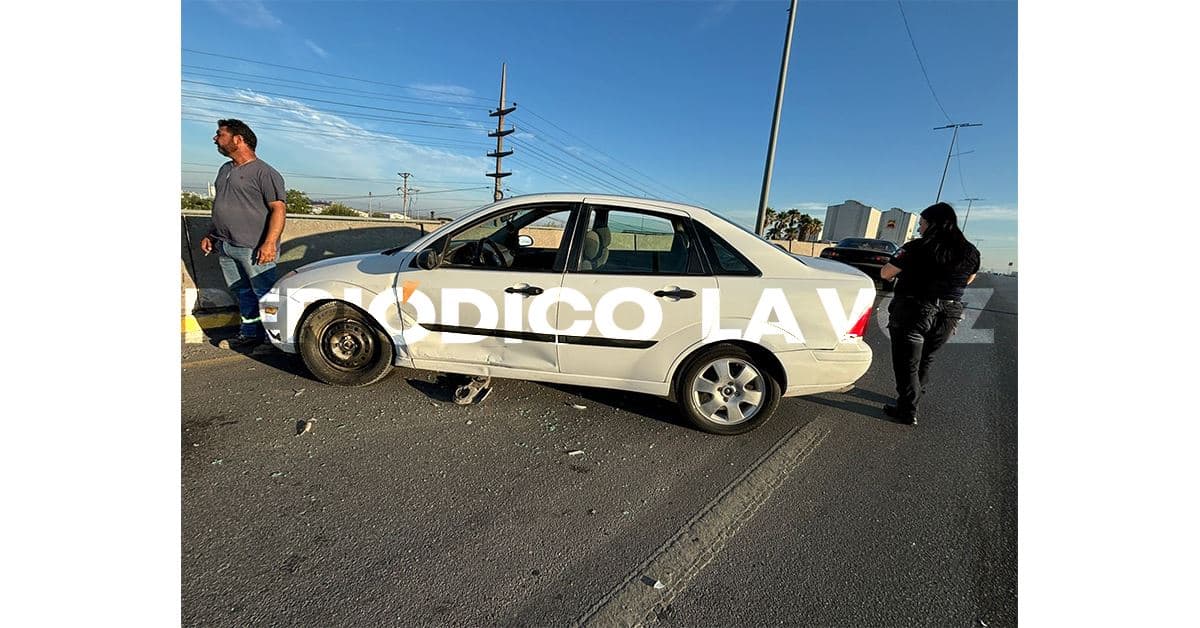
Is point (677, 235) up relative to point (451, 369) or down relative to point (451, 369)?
up

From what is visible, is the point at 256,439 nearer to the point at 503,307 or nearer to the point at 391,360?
the point at 391,360

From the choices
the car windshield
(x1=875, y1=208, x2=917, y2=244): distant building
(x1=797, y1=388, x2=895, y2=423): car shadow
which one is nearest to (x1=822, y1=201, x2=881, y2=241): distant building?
(x1=875, y1=208, x2=917, y2=244): distant building

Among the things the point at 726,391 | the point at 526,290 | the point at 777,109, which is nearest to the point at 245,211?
the point at 526,290

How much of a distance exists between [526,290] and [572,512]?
1.42m

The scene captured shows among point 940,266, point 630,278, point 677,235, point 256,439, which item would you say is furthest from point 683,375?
point 256,439

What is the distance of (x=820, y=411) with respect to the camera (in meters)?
3.44

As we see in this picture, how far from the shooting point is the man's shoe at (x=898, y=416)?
130 inches

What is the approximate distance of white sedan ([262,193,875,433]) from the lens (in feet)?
9.14

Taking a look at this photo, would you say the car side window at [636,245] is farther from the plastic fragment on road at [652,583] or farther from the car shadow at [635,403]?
the plastic fragment on road at [652,583]

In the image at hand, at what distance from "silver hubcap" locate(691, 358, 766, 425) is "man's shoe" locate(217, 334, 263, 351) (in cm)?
416

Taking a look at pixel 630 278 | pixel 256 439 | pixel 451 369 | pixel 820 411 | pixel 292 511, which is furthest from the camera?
pixel 820 411

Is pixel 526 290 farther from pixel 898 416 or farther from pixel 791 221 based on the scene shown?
pixel 791 221

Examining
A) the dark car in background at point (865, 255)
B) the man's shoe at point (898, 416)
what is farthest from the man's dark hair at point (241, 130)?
the dark car in background at point (865, 255)

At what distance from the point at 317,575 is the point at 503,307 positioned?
1709 millimetres
